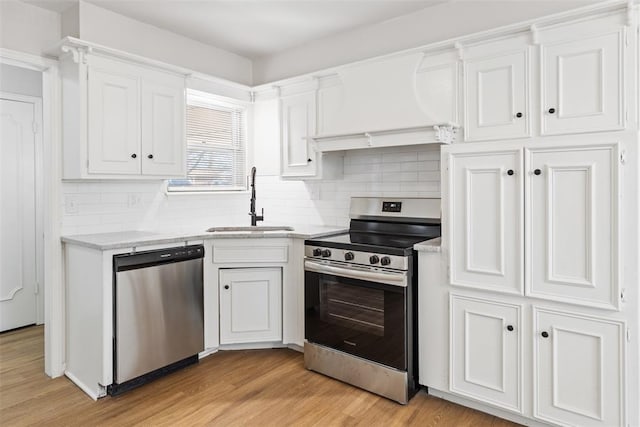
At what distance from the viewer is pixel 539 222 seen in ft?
7.13

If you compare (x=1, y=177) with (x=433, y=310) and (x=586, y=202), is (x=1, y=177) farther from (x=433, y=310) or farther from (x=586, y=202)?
(x=586, y=202)

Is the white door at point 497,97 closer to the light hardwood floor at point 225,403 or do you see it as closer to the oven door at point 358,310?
the oven door at point 358,310

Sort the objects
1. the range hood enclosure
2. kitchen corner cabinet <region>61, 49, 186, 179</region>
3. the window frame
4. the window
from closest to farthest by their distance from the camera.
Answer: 1. the range hood enclosure
2. kitchen corner cabinet <region>61, 49, 186, 179</region>
3. the window frame
4. the window

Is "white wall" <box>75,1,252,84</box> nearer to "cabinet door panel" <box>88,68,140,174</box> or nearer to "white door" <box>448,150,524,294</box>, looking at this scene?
"cabinet door panel" <box>88,68,140,174</box>

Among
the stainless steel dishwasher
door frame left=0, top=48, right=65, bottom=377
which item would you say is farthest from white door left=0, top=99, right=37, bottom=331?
the stainless steel dishwasher

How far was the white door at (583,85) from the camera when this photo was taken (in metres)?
2.03

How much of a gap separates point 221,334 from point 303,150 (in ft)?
5.35

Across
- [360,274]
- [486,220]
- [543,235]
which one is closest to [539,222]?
[543,235]

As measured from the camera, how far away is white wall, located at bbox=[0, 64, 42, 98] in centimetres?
375

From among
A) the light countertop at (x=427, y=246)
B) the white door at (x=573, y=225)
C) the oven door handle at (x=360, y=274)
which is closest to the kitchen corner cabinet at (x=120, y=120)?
the oven door handle at (x=360, y=274)

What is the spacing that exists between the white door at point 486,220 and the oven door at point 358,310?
38cm

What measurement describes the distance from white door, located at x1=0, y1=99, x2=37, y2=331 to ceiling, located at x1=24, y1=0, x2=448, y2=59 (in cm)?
153

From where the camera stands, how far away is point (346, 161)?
360 centimetres

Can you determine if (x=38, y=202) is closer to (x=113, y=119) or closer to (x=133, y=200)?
(x=133, y=200)
